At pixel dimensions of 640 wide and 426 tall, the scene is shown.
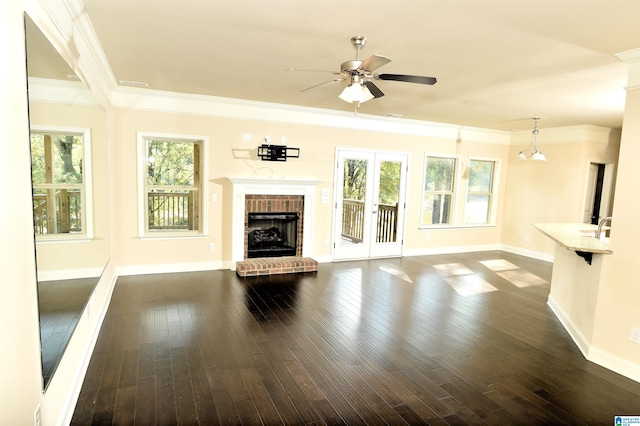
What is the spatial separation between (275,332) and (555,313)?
3336 millimetres

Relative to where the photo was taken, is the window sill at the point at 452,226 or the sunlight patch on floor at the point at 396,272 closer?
the sunlight patch on floor at the point at 396,272

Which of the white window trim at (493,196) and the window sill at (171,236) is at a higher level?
the white window trim at (493,196)

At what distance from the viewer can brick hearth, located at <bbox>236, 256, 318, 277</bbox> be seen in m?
5.54

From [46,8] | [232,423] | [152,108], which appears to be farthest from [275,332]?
[152,108]

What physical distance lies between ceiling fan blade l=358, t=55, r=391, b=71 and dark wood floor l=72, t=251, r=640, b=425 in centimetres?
235

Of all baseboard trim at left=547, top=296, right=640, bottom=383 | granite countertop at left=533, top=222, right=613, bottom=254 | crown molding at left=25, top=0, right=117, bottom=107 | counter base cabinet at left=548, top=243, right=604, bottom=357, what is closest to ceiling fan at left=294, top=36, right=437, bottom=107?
crown molding at left=25, top=0, right=117, bottom=107

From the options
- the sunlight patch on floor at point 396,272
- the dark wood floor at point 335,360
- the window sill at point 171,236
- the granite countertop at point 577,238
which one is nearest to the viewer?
the dark wood floor at point 335,360

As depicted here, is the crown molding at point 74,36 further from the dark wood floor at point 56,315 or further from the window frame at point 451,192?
the window frame at point 451,192

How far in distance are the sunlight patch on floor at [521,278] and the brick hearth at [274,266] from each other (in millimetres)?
3113

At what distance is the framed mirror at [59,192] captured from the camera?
1.73 m

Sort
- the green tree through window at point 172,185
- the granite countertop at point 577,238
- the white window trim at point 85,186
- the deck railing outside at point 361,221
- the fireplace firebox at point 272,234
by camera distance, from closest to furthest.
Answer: the white window trim at point 85,186, the granite countertop at point 577,238, the green tree through window at point 172,185, the fireplace firebox at point 272,234, the deck railing outside at point 361,221

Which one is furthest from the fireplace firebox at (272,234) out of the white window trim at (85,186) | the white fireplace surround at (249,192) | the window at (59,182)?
the window at (59,182)

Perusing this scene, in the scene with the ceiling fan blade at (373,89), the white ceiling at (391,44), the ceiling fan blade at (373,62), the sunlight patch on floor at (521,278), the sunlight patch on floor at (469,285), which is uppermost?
the white ceiling at (391,44)

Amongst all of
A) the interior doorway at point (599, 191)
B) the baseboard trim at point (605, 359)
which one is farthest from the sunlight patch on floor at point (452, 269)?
the interior doorway at point (599, 191)
